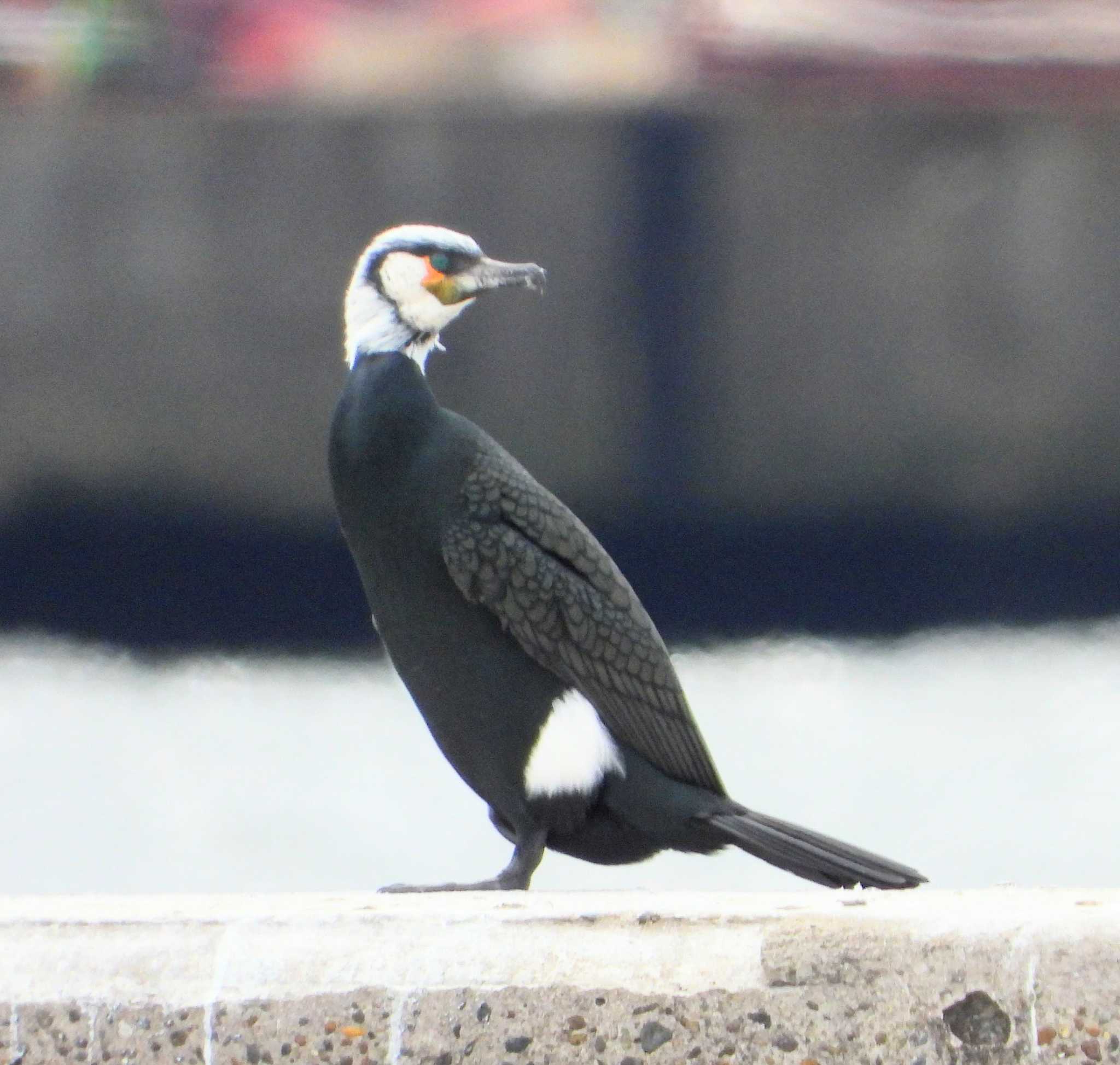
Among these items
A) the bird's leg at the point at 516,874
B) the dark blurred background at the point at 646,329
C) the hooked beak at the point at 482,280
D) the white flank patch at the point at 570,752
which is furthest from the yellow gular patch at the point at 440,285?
the dark blurred background at the point at 646,329

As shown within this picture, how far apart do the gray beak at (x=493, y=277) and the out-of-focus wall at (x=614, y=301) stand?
2281mm

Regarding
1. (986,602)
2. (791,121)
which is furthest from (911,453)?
(791,121)

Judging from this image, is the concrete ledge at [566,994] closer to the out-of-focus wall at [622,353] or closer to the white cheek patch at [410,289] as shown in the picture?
the white cheek patch at [410,289]

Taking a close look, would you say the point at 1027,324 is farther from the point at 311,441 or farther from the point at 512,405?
the point at 311,441

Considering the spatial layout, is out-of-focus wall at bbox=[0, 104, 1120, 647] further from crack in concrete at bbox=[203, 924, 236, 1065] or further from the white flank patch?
crack in concrete at bbox=[203, 924, 236, 1065]

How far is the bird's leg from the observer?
2631 mm

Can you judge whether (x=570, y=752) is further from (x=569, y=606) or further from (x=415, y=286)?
(x=415, y=286)

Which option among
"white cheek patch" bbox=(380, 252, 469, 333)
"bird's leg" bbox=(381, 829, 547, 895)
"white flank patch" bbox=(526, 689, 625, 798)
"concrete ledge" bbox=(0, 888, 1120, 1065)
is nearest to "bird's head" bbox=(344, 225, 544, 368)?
"white cheek patch" bbox=(380, 252, 469, 333)

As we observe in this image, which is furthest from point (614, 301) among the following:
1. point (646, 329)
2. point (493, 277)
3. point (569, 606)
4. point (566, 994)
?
point (566, 994)

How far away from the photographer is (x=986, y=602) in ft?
17.2

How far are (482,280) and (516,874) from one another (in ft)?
2.38

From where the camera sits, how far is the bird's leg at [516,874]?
2.63 m

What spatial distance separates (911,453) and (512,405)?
0.92 meters

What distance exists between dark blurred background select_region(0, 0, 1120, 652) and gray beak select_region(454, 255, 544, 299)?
2.22 metres
